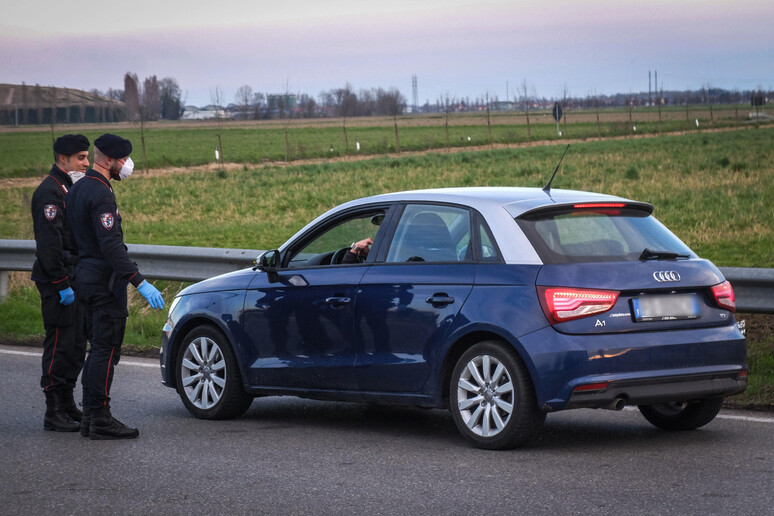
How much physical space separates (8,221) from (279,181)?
1216 centimetres

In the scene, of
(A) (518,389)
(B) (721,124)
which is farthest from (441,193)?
(B) (721,124)

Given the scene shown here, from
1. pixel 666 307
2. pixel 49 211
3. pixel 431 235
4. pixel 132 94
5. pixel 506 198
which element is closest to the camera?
pixel 666 307

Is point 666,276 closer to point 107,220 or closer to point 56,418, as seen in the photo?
point 107,220

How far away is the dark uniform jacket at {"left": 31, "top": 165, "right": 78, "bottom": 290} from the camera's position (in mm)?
7777

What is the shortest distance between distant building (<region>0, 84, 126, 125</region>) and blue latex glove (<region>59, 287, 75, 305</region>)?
66.4 metres

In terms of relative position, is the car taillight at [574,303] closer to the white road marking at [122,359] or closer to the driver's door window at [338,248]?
the driver's door window at [338,248]

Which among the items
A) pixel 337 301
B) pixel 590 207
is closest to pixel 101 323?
pixel 337 301

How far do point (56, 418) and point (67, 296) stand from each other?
2.73ft

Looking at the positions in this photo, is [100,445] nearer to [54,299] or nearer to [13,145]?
[54,299]

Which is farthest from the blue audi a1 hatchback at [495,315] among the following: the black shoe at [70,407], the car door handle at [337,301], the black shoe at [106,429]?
the black shoe at [70,407]

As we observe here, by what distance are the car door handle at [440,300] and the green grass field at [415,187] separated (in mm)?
2900

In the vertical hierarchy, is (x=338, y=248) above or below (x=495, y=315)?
above

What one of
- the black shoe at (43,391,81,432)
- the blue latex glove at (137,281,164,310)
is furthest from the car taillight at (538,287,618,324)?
the black shoe at (43,391,81,432)

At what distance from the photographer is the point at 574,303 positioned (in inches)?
244
